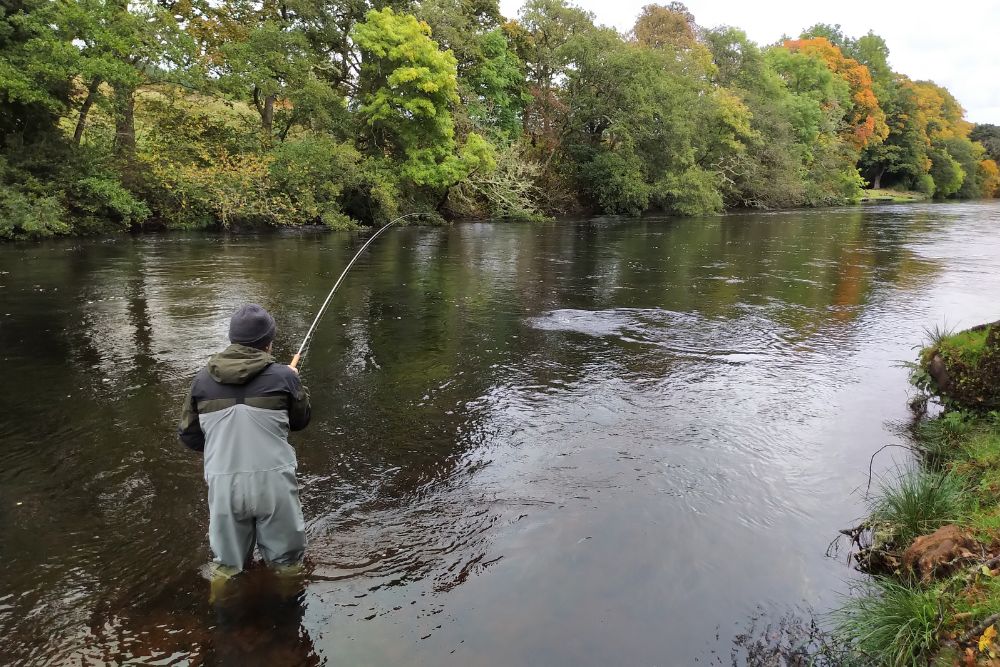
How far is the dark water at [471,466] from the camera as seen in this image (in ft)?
11.8

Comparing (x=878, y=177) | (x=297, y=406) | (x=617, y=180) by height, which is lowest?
(x=297, y=406)

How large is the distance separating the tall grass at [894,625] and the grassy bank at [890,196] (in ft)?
197

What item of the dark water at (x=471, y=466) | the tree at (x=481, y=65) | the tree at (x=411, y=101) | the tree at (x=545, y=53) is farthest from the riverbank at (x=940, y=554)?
the tree at (x=545, y=53)

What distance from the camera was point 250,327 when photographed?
11.4ft

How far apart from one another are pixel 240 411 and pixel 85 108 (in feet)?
76.3

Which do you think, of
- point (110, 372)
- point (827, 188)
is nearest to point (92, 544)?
point (110, 372)

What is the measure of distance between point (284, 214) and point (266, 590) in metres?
23.0

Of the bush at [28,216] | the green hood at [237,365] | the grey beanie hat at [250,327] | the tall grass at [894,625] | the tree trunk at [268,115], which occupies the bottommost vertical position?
the tall grass at [894,625]

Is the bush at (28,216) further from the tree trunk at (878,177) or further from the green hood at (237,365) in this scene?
the tree trunk at (878,177)

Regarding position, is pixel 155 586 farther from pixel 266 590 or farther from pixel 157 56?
pixel 157 56

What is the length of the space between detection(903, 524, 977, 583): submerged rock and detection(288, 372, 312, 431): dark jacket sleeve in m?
3.55

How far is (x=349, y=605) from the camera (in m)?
3.74

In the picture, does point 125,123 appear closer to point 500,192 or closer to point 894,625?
point 500,192

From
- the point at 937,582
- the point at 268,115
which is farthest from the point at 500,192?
the point at 937,582
